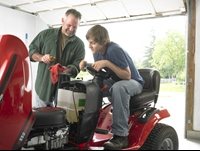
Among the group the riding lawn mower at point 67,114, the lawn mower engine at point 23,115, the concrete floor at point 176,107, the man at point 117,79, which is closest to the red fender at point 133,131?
the riding lawn mower at point 67,114

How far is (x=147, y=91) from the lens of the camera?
2.39m

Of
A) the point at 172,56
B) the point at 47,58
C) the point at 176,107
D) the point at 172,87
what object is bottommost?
the point at 176,107

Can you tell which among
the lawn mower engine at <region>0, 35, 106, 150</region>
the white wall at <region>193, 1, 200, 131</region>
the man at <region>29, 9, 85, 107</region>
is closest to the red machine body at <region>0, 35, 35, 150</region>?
the lawn mower engine at <region>0, 35, 106, 150</region>

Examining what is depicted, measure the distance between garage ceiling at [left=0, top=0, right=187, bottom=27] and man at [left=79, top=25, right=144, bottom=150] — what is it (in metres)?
2.07

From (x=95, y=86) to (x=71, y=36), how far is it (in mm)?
874

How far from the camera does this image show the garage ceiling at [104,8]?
13.0 feet

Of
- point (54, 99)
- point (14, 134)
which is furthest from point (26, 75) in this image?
point (54, 99)

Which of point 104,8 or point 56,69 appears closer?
point 56,69

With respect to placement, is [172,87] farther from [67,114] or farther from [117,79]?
[67,114]

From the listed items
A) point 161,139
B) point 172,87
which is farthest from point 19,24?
point 161,139

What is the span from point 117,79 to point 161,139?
675 mm

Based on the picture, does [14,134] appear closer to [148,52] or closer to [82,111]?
[82,111]

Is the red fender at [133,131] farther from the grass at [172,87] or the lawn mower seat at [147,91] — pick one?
the grass at [172,87]

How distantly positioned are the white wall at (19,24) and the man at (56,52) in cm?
203
